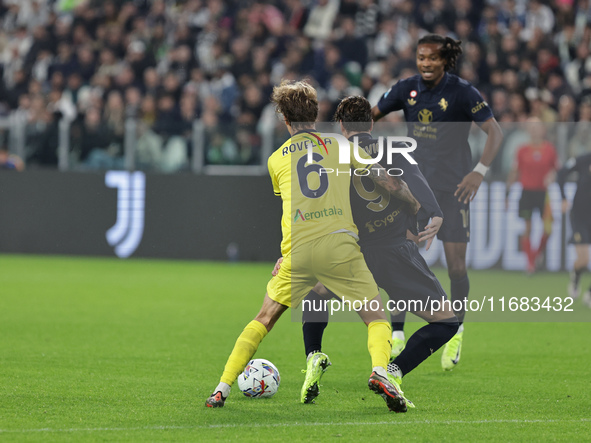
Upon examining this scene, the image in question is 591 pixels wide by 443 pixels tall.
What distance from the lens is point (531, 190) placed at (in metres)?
14.6

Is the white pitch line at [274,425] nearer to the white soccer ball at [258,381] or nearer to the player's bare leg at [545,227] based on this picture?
the white soccer ball at [258,381]

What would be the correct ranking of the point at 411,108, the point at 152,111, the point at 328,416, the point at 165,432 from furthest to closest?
the point at 152,111, the point at 411,108, the point at 328,416, the point at 165,432

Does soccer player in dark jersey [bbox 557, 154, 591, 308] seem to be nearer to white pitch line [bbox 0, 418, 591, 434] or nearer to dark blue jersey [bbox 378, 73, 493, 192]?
dark blue jersey [bbox 378, 73, 493, 192]

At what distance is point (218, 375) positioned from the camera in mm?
6637

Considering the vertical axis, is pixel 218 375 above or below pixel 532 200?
below

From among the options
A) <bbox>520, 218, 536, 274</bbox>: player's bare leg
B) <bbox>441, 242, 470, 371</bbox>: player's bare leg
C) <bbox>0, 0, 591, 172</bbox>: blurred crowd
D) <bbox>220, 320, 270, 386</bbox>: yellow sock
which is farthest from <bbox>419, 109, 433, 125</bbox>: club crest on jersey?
<bbox>520, 218, 536, 274</bbox>: player's bare leg

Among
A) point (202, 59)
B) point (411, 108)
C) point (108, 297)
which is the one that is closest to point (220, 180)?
point (202, 59)

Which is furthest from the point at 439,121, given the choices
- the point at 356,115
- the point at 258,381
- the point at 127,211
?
the point at 127,211

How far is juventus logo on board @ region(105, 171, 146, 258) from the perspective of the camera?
1548cm

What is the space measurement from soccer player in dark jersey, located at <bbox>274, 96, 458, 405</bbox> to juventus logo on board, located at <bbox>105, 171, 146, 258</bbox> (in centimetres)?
1014

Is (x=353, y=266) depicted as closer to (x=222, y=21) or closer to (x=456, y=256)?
(x=456, y=256)

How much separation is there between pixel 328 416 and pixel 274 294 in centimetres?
75

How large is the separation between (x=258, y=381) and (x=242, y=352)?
1.57ft

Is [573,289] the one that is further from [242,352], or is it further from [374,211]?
[242,352]
